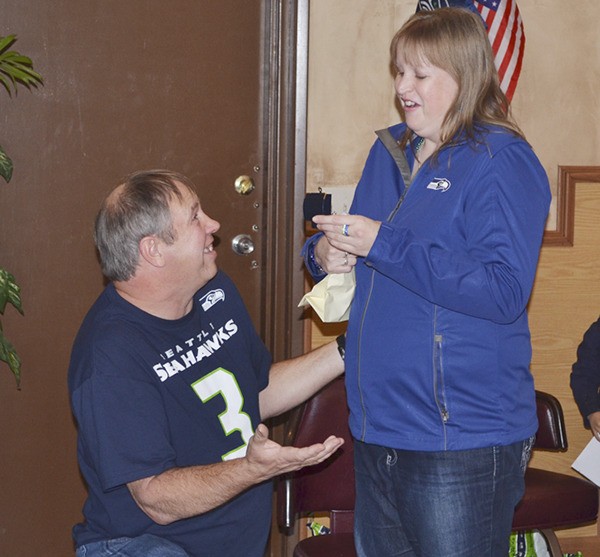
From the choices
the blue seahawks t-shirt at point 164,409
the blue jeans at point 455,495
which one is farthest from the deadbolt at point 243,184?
the blue jeans at point 455,495

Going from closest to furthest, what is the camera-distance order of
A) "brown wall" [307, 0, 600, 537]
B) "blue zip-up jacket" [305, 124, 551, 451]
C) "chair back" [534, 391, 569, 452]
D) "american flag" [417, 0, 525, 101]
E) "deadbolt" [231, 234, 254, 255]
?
"blue zip-up jacket" [305, 124, 551, 451], "chair back" [534, 391, 569, 452], "american flag" [417, 0, 525, 101], "brown wall" [307, 0, 600, 537], "deadbolt" [231, 234, 254, 255]

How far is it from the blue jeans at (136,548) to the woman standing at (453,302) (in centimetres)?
52

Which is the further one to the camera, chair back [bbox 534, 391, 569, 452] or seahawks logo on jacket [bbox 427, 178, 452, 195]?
chair back [bbox 534, 391, 569, 452]

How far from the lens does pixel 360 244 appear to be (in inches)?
79.2

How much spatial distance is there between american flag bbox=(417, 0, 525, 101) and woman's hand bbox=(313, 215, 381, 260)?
5.28 feet

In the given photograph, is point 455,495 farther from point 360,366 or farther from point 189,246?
point 189,246

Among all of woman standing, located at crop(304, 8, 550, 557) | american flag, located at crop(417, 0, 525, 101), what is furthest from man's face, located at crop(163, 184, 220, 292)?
american flag, located at crop(417, 0, 525, 101)

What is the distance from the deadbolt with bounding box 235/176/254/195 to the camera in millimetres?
3639

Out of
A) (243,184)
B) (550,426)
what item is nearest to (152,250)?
(243,184)

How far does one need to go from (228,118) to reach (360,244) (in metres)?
1.73

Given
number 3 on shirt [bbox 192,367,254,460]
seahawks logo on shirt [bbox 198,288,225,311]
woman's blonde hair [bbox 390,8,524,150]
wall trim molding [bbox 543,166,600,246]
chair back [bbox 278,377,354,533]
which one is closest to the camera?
woman's blonde hair [bbox 390,8,524,150]

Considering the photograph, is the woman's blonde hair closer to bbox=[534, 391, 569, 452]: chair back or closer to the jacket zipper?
the jacket zipper

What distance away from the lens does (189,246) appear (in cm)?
227

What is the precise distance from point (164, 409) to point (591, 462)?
1972 millimetres
